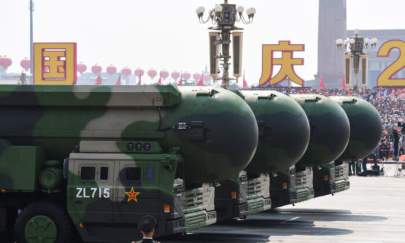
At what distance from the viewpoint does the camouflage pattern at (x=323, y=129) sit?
2312 cm

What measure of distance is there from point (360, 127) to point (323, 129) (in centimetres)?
286

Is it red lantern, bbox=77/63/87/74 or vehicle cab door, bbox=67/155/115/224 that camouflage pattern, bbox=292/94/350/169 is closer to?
vehicle cab door, bbox=67/155/115/224

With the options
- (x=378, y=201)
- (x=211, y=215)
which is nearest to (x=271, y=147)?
(x=211, y=215)

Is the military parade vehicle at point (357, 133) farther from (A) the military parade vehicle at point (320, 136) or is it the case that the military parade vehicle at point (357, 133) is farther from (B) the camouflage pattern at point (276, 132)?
(B) the camouflage pattern at point (276, 132)

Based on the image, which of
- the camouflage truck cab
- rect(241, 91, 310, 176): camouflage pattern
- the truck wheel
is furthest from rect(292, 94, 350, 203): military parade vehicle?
the truck wheel

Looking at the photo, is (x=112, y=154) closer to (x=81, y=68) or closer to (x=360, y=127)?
(x=360, y=127)

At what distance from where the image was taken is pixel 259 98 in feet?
67.9

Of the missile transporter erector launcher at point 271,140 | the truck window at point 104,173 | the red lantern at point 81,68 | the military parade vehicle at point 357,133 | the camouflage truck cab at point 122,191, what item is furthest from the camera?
the red lantern at point 81,68

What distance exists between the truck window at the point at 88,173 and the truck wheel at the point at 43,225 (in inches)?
28.1

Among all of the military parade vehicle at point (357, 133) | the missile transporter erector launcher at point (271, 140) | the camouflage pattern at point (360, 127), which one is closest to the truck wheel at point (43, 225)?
the missile transporter erector launcher at point (271, 140)

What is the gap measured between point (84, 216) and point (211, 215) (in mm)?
2517

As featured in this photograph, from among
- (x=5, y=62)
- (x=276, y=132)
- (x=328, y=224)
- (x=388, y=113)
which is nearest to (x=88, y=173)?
(x=276, y=132)

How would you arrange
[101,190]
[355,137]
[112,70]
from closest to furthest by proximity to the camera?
[101,190] → [355,137] → [112,70]

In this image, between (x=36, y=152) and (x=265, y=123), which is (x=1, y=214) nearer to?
(x=36, y=152)
